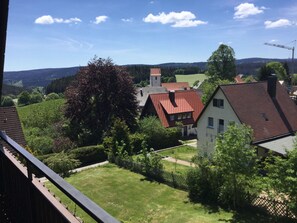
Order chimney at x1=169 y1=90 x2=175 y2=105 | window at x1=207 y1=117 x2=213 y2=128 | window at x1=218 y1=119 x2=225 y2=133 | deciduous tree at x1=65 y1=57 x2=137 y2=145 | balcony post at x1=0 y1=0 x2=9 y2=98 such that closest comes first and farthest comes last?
balcony post at x1=0 y1=0 x2=9 y2=98
window at x1=218 y1=119 x2=225 y2=133
window at x1=207 y1=117 x2=213 y2=128
deciduous tree at x1=65 y1=57 x2=137 y2=145
chimney at x1=169 y1=90 x2=175 y2=105

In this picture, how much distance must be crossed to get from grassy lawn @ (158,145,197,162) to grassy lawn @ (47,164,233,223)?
255 inches

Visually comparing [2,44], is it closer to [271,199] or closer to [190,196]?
[271,199]

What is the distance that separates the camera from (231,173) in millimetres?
15906

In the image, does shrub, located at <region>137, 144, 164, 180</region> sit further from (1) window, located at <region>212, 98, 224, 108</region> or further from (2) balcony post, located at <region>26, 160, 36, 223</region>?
(2) balcony post, located at <region>26, 160, 36, 223</region>

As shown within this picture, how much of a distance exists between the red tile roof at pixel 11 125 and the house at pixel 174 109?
18.6 m

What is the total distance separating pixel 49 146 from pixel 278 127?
20.6 meters

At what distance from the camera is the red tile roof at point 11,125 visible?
65.5 feet

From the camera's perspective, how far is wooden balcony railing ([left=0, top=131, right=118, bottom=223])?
181cm

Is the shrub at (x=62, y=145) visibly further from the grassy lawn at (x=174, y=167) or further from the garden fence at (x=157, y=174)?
the grassy lawn at (x=174, y=167)

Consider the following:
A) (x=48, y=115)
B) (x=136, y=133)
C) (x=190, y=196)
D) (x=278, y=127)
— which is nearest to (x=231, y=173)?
(x=190, y=196)

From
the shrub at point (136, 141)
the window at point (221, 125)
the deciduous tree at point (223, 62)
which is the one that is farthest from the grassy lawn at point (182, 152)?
the deciduous tree at point (223, 62)

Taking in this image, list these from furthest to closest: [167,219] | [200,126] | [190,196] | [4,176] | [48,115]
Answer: [48,115] < [200,126] < [190,196] < [167,219] < [4,176]

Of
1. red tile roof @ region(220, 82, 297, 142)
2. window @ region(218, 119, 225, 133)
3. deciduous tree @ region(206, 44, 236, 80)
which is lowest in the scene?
window @ region(218, 119, 225, 133)

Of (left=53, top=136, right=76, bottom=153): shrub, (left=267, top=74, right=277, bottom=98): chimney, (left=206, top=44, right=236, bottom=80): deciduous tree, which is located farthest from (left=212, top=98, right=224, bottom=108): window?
(left=206, top=44, right=236, bottom=80): deciduous tree
